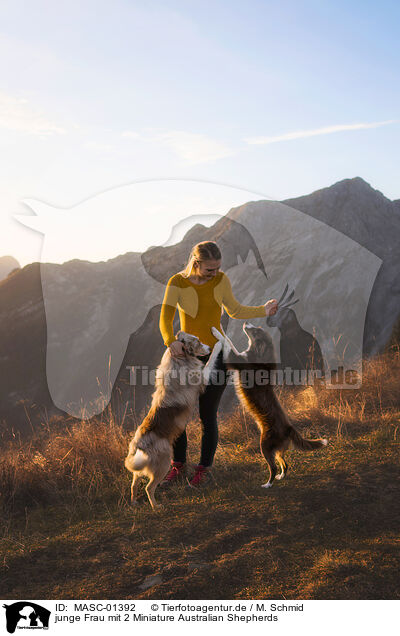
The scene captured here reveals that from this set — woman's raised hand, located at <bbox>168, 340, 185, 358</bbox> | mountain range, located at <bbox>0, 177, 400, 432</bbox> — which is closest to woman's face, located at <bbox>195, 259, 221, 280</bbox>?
woman's raised hand, located at <bbox>168, 340, 185, 358</bbox>

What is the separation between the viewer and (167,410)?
4570 mm

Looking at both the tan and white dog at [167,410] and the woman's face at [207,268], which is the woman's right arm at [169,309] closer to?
the tan and white dog at [167,410]

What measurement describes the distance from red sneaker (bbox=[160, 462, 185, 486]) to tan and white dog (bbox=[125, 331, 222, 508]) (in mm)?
450

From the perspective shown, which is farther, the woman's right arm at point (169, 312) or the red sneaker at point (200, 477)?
the red sneaker at point (200, 477)

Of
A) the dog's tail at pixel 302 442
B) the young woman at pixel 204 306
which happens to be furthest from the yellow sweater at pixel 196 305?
the dog's tail at pixel 302 442

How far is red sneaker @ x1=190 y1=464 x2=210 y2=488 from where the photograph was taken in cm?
491

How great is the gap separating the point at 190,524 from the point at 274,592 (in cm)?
119

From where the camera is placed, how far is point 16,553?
393cm

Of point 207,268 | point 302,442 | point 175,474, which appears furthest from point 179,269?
point 302,442

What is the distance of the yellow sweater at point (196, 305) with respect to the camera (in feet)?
15.0
